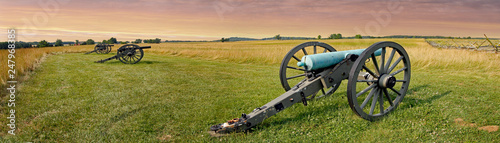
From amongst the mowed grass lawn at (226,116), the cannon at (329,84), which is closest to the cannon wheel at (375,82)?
the cannon at (329,84)

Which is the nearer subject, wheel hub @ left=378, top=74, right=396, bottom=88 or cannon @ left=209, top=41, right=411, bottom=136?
cannon @ left=209, top=41, right=411, bottom=136

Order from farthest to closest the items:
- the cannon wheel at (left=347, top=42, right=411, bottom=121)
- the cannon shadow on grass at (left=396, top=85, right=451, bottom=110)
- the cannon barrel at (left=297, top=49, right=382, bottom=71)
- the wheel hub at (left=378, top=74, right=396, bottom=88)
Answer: the cannon shadow on grass at (left=396, top=85, right=451, bottom=110)
the wheel hub at (left=378, top=74, right=396, bottom=88)
the cannon barrel at (left=297, top=49, right=382, bottom=71)
the cannon wheel at (left=347, top=42, right=411, bottom=121)

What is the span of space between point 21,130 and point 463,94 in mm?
8485

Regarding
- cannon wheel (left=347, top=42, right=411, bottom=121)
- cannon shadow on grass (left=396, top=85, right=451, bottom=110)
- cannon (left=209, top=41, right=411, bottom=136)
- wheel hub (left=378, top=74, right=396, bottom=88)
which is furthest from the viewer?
cannon shadow on grass (left=396, top=85, right=451, bottom=110)

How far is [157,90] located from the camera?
7727 millimetres

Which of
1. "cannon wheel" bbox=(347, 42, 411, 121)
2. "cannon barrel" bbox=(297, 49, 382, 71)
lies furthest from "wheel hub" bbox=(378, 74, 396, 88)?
"cannon barrel" bbox=(297, 49, 382, 71)

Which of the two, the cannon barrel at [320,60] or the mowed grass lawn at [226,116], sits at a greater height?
the cannon barrel at [320,60]

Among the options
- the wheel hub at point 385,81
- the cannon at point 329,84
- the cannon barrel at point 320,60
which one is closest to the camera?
the cannon at point 329,84

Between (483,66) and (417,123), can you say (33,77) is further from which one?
(483,66)

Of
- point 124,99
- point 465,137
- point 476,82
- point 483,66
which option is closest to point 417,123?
point 465,137

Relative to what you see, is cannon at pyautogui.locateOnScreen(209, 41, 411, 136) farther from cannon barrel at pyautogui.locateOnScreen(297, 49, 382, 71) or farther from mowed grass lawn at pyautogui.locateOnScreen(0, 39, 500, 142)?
mowed grass lawn at pyautogui.locateOnScreen(0, 39, 500, 142)

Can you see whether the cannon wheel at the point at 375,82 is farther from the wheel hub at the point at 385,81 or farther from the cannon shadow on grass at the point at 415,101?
the cannon shadow on grass at the point at 415,101

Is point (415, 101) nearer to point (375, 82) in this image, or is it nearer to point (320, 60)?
point (375, 82)

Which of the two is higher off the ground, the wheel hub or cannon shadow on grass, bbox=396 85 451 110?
the wheel hub
